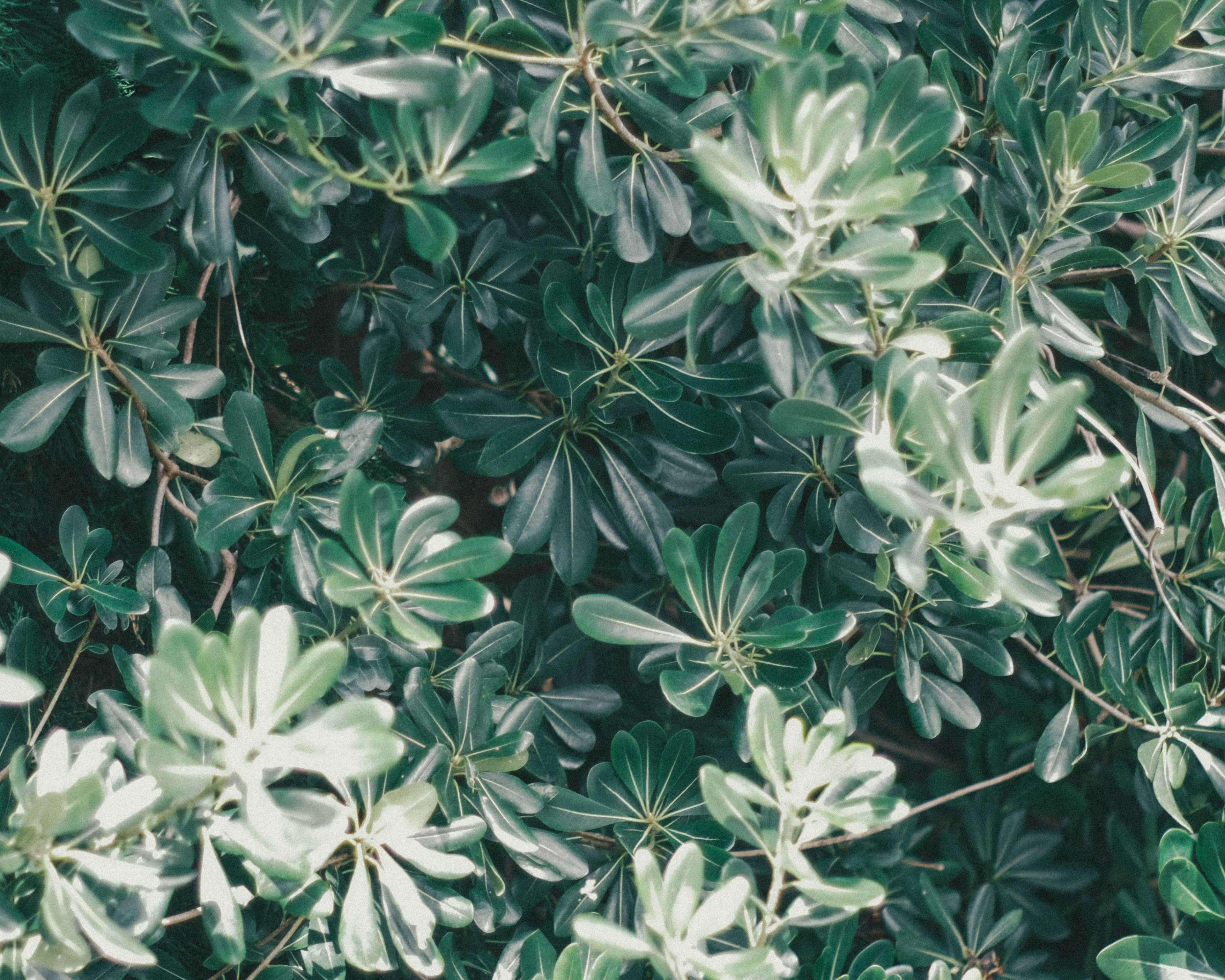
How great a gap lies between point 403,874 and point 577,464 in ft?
2.02

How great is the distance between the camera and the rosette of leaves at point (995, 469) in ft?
2.41

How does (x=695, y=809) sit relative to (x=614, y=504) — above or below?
below

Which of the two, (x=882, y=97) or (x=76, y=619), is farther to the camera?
(x=76, y=619)

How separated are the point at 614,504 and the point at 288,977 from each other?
788 mm

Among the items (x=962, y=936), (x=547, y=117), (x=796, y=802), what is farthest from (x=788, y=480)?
(x=962, y=936)

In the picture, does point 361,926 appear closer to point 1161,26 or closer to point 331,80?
point 331,80

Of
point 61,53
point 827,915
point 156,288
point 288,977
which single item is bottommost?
point 288,977

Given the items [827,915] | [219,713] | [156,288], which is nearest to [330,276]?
[156,288]

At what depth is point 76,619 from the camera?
118cm

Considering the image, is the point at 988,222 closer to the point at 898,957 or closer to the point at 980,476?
Result: the point at 980,476

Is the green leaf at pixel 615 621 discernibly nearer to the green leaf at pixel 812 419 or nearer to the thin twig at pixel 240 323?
the green leaf at pixel 812 419

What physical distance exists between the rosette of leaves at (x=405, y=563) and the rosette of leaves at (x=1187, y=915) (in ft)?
3.10

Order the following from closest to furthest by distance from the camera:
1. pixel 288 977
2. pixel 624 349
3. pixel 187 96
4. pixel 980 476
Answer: pixel 980 476 < pixel 187 96 < pixel 288 977 < pixel 624 349

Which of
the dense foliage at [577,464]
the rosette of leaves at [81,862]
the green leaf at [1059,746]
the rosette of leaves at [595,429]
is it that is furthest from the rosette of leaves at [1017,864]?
the rosette of leaves at [81,862]
